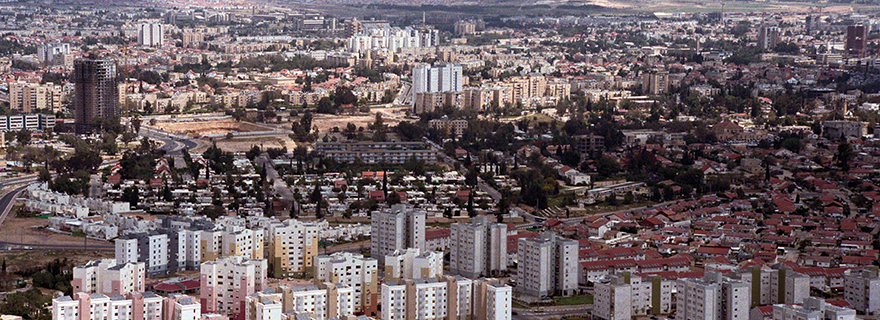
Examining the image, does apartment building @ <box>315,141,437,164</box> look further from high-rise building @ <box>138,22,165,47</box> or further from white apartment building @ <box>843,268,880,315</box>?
high-rise building @ <box>138,22,165,47</box>

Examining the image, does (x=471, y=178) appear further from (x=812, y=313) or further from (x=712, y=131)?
(x=812, y=313)

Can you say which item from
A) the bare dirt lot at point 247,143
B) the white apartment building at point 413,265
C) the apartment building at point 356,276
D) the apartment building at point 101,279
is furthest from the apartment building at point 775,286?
the bare dirt lot at point 247,143

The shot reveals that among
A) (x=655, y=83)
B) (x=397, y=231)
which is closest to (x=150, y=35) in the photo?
(x=655, y=83)

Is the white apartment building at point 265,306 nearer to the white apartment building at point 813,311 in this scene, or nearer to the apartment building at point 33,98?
the white apartment building at point 813,311

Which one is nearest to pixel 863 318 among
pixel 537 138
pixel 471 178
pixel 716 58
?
pixel 471 178

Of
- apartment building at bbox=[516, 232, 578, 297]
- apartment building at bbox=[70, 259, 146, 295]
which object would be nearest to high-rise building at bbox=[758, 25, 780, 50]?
apartment building at bbox=[516, 232, 578, 297]

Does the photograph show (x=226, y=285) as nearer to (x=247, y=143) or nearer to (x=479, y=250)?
(x=479, y=250)
